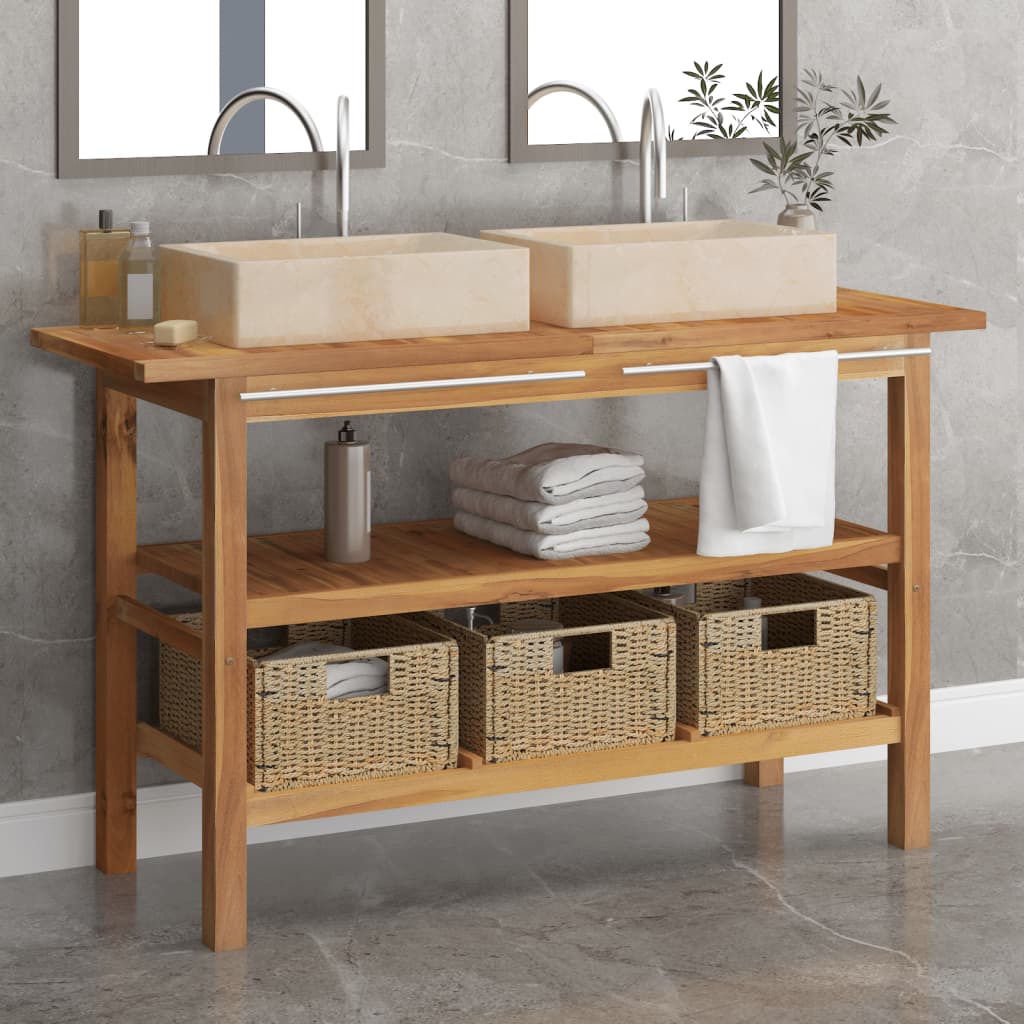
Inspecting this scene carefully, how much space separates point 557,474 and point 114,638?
2.58 ft

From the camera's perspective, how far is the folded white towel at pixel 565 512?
3203 mm

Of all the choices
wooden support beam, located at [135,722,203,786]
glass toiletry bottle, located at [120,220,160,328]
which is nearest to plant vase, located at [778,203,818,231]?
glass toiletry bottle, located at [120,220,160,328]

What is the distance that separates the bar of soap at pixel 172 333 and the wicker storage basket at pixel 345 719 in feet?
1.64

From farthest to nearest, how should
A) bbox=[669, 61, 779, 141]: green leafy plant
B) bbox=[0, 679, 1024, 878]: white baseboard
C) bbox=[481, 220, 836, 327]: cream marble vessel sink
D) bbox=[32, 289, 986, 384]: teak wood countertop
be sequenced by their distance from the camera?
bbox=[669, 61, 779, 141]: green leafy plant, bbox=[0, 679, 1024, 878]: white baseboard, bbox=[481, 220, 836, 327]: cream marble vessel sink, bbox=[32, 289, 986, 384]: teak wood countertop

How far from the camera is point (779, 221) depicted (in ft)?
11.6

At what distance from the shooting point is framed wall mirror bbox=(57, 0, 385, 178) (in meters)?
3.21

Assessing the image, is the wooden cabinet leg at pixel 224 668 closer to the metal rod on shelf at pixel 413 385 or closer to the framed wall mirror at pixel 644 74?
the metal rod on shelf at pixel 413 385

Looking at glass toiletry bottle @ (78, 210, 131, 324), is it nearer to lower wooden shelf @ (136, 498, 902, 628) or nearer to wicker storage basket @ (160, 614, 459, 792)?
lower wooden shelf @ (136, 498, 902, 628)

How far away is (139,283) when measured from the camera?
10.2 ft

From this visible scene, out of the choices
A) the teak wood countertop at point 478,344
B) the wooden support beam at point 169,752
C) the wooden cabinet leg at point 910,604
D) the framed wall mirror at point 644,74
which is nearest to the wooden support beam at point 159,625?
the wooden support beam at point 169,752

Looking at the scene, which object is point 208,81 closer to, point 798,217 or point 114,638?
point 114,638

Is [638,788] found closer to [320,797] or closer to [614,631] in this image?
[614,631]

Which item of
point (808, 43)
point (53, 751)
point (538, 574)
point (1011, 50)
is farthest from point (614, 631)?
point (1011, 50)

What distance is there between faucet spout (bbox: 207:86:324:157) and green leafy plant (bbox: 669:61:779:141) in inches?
27.0
